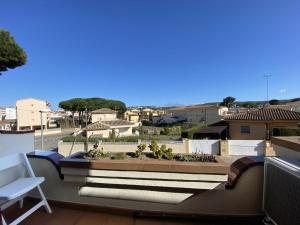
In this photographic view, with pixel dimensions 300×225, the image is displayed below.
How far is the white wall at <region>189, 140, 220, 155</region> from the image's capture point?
53.6ft

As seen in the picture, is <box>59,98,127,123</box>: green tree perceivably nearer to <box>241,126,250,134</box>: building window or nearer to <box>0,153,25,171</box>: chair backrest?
<box>241,126,250,134</box>: building window

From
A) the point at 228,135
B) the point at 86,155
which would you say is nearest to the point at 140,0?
the point at 86,155

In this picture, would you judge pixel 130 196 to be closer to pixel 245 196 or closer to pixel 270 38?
pixel 245 196

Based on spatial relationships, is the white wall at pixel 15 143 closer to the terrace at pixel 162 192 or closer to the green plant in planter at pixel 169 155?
the terrace at pixel 162 192

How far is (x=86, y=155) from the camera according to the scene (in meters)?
2.25

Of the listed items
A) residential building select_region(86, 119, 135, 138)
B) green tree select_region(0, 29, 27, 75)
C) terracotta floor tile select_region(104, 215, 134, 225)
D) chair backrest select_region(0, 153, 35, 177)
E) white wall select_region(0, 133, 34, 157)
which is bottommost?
residential building select_region(86, 119, 135, 138)

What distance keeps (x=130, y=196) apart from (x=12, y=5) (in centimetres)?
1087

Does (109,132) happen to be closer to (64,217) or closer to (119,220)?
(64,217)

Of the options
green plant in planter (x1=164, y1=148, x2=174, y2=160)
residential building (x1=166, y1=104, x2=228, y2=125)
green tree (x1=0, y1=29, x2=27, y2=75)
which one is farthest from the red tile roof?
green plant in planter (x1=164, y1=148, x2=174, y2=160)

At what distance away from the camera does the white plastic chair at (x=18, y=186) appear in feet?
5.26

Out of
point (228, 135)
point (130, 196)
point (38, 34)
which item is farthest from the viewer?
point (228, 135)

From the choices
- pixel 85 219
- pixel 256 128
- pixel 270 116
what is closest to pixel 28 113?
pixel 256 128

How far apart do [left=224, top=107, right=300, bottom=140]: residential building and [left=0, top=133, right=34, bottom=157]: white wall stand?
18757 mm

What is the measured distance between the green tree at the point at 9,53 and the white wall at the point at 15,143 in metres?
13.9
